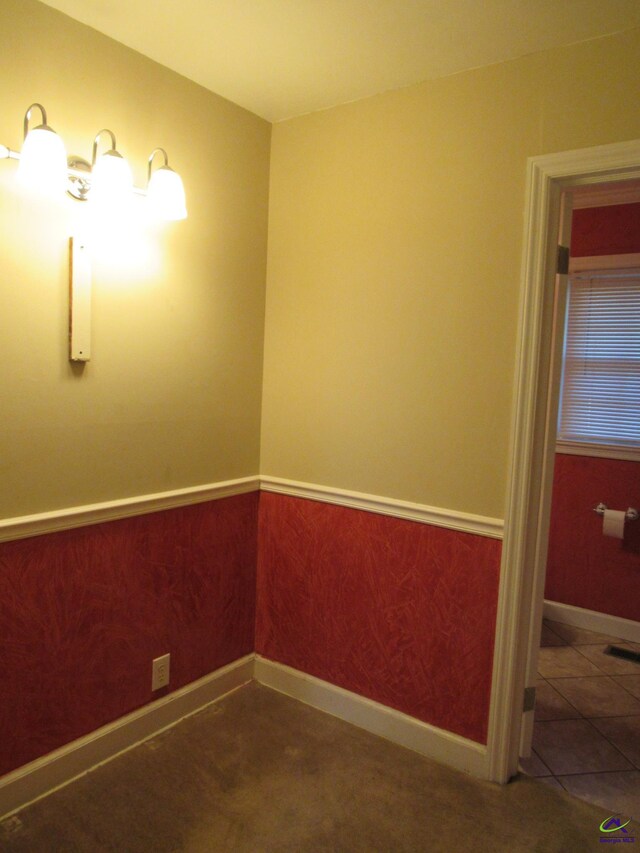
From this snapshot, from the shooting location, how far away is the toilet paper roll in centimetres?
296

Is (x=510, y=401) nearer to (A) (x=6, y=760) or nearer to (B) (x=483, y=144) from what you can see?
(B) (x=483, y=144)

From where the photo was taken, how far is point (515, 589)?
6.14ft

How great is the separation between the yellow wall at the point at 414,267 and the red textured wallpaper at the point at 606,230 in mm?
1346

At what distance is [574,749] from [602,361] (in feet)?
6.36

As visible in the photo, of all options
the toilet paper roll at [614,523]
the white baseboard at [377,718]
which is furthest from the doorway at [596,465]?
the white baseboard at [377,718]

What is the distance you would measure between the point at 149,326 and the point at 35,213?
0.48m

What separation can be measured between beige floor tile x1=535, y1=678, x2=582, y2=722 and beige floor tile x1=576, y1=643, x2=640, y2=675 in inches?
15.2

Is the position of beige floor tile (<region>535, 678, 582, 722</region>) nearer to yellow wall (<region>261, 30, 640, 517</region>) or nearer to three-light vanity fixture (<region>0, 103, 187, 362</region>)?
yellow wall (<region>261, 30, 640, 517</region>)

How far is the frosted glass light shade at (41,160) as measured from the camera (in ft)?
4.79

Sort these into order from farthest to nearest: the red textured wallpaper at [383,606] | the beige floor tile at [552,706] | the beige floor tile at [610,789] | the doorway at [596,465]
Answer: the doorway at [596,465]
the beige floor tile at [552,706]
the red textured wallpaper at [383,606]
the beige floor tile at [610,789]

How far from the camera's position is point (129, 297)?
1906 millimetres

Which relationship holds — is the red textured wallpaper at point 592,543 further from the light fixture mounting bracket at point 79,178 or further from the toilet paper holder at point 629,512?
the light fixture mounting bracket at point 79,178

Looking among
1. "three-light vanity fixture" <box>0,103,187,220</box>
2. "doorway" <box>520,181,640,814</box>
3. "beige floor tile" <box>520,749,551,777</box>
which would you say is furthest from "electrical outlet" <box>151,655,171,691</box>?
"doorway" <box>520,181,640,814</box>

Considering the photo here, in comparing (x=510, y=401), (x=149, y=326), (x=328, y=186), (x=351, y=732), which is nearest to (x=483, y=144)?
(x=328, y=186)
